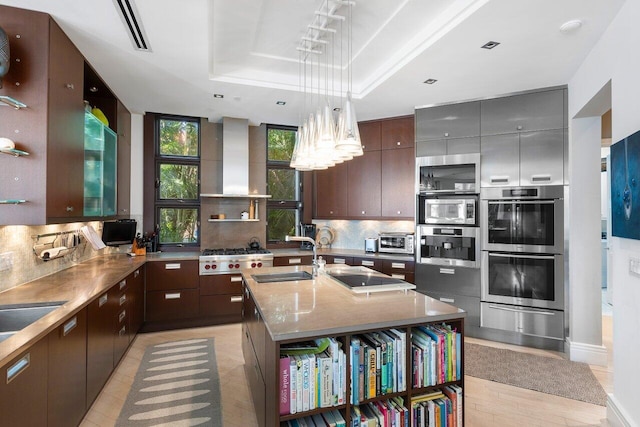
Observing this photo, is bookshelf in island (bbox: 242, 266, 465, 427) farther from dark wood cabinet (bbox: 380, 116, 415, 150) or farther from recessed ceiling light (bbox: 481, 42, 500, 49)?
dark wood cabinet (bbox: 380, 116, 415, 150)

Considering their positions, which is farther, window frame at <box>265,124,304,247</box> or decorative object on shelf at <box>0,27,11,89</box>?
window frame at <box>265,124,304,247</box>

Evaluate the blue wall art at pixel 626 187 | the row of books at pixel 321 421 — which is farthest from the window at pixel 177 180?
the blue wall art at pixel 626 187

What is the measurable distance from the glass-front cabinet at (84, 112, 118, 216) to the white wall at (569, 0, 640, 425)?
413 centimetres

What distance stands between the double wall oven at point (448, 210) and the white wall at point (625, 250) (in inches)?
A: 59.6

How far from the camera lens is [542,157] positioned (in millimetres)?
3488

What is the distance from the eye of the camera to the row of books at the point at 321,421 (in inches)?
62.3

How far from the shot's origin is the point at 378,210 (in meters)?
4.61

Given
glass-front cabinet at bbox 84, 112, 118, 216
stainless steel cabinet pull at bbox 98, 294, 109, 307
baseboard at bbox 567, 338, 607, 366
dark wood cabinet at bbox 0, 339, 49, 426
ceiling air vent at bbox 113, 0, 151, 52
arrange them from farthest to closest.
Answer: baseboard at bbox 567, 338, 607, 366, glass-front cabinet at bbox 84, 112, 118, 216, stainless steel cabinet pull at bbox 98, 294, 109, 307, ceiling air vent at bbox 113, 0, 151, 52, dark wood cabinet at bbox 0, 339, 49, 426

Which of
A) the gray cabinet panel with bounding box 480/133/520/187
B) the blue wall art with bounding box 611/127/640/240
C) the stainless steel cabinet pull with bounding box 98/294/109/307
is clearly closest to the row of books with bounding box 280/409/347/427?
the stainless steel cabinet pull with bounding box 98/294/109/307

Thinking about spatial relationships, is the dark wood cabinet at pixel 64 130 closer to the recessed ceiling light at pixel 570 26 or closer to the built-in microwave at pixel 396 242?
the built-in microwave at pixel 396 242

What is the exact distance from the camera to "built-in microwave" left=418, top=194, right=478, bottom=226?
12.5 ft

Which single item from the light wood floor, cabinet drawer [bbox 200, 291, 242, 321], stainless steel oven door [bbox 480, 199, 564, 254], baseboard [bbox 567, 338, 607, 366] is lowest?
the light wood floor

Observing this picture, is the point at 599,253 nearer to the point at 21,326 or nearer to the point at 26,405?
the point at 26,405

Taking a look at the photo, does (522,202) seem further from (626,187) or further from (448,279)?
(626,187)
